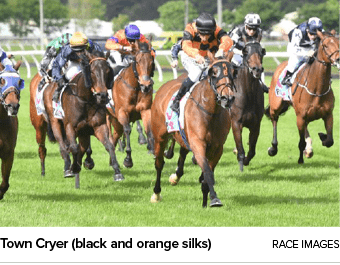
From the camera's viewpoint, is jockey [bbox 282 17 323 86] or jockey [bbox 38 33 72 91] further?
jockey [bbox 282 17 323 86]

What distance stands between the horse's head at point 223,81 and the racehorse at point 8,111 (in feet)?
6.30

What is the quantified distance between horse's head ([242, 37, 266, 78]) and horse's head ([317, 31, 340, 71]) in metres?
0.94

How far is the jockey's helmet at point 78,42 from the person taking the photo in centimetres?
1035

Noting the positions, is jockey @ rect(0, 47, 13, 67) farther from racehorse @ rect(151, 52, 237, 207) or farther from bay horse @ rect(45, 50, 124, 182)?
racehorse @ rect(151, 52, 237, 207)

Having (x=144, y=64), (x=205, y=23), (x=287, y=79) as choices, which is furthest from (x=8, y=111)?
(x=287, y=79)

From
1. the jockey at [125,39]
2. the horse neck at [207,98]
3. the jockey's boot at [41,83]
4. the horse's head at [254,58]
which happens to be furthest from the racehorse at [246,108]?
the horse neck at [207,98]

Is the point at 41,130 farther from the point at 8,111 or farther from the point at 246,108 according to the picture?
→ the point at 8,111

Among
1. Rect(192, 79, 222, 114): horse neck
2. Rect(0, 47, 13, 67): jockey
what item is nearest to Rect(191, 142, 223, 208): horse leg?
Rect(192, 79, 222, 114): horse neck

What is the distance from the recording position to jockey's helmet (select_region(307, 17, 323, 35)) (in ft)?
39.3

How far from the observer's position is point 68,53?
10.5m

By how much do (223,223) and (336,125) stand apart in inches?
422

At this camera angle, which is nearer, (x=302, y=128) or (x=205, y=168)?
(x=205, y=168)

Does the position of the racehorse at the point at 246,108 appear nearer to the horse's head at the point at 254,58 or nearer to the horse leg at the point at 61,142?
the horse's head at the point at 254,58

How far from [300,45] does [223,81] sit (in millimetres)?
4814
